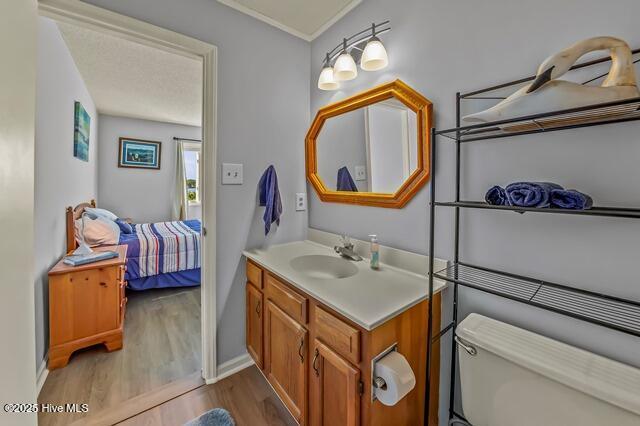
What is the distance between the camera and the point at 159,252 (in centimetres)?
294

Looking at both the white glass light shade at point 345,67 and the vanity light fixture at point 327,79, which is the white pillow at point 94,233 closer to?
the vanity light fixture at point 327,79

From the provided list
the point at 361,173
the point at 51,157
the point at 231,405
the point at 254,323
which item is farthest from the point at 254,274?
the point at 51,157

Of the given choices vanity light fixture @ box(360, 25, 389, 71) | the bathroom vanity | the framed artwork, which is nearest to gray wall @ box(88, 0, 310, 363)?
the bathroom vanity

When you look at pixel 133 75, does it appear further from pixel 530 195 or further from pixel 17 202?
pixel 530 195

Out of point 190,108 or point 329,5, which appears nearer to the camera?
point 329,5

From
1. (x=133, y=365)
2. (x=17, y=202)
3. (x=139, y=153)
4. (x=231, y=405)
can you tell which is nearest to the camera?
(x=17, y=202)

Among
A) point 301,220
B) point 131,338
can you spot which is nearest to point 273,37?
point 301,220

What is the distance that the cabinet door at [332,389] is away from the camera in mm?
905

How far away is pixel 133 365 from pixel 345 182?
1912mm

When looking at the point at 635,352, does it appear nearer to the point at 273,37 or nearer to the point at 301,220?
the point at 301,220

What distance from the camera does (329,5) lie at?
5.26ft

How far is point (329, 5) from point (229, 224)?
149cm

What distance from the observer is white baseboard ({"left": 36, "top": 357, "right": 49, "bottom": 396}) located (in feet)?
5.10

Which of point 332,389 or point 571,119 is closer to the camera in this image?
point 571,119
